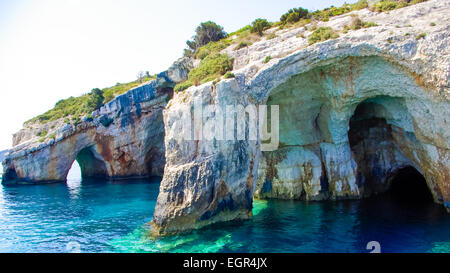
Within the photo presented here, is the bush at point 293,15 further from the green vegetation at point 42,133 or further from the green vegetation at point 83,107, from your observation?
the green vegetation at point 42,133

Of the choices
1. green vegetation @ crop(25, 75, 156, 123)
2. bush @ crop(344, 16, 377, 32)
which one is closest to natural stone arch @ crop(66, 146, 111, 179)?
green vegetation @ crop(25, 75, 156, 123)

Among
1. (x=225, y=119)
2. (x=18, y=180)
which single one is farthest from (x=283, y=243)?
(x=18, y=180)

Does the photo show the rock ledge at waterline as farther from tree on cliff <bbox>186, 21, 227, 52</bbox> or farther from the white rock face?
tree on cliff <bbox>186, 21, 227, 52</bbox>

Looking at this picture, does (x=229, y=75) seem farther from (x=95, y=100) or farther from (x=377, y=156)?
(x=95, y=100)

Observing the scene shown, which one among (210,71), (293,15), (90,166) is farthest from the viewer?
(90,166)

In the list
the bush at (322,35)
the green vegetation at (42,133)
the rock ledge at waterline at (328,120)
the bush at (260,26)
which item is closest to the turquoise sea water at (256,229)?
the rock ledge at waterline at (328,120)

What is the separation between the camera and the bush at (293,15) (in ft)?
88.5

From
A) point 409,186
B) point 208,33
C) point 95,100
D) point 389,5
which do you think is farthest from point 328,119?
Answer: point 95,100

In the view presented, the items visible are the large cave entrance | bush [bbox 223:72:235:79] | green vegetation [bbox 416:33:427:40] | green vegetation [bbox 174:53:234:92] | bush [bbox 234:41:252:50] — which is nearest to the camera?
green vegetation [bbox 416:33:427:40]

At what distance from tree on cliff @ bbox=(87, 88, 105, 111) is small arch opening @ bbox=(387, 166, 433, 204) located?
3831 cm

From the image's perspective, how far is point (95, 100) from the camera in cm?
4216

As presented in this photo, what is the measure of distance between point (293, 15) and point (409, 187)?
63.9 feet

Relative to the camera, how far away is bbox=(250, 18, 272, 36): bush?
1070 inches

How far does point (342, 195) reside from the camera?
23.9 meters
